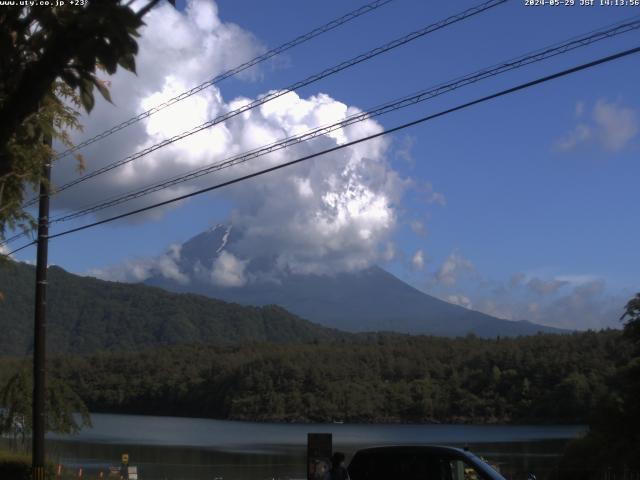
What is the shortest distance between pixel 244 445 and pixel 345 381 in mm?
53051

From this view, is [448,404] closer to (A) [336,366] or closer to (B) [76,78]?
(A) [336,366]

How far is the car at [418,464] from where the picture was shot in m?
11.9

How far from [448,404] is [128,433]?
153 feet

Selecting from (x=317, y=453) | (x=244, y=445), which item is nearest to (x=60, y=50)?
(x=317, y=453)

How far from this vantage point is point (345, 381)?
129500mm

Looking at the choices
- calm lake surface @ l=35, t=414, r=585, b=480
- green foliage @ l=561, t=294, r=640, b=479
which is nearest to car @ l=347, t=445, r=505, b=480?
green foliage @ l=561, t=294, r=640, b=479

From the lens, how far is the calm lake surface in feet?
164

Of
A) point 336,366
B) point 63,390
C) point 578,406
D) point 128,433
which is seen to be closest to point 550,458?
point 578,406

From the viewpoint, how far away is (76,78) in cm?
548

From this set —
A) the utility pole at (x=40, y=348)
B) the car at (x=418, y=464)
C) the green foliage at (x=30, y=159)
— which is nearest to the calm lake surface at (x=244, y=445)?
the utility pole at (x=40, y=348)

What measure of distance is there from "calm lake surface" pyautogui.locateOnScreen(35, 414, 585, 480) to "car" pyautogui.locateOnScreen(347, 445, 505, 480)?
1066 inches

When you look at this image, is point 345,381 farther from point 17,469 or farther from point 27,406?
point 17,469

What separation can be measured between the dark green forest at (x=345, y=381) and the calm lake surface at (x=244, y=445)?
7.07m

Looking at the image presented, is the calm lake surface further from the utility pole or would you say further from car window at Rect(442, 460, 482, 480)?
car window at Rect(442, 460, 482, 480)
